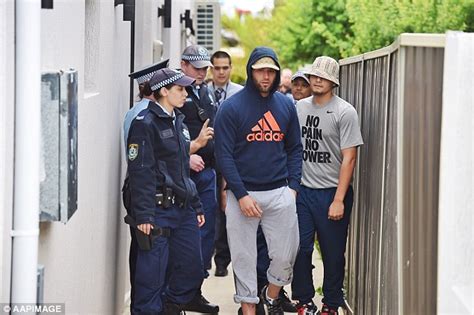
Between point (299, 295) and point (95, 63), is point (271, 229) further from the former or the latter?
point (95, 63)

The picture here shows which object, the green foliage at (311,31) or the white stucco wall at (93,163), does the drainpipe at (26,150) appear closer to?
the white stucco wall at (93,163)

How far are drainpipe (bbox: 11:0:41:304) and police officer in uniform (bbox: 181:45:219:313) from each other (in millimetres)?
4100

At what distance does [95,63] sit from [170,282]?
169 centimetres

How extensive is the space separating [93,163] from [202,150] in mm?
2315

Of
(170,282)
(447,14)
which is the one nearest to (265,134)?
(170,282)

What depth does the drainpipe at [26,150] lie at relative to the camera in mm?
4430

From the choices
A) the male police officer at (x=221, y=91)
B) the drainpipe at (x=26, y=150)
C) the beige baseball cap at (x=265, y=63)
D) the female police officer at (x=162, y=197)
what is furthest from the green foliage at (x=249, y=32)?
the drainpipe at (x=26, y=150)

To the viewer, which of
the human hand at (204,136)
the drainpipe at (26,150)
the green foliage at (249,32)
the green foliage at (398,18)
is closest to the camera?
the drainpipe at (26,150)

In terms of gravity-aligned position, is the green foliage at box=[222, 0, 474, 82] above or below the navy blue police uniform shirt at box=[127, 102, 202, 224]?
above

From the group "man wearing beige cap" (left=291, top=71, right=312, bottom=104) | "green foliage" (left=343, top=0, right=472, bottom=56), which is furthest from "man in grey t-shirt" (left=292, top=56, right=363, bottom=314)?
"green foliage" (left=343, top=0, right=472, bottom=56)

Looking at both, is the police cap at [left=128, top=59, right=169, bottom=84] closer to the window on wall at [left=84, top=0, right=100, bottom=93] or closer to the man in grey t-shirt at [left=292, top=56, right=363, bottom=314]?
the window on wall at [left=84, top=0, right=100, bottom=93]

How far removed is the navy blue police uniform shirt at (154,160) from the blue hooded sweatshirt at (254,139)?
1.16ft

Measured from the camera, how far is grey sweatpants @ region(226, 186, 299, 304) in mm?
7508

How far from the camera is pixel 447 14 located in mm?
18938
